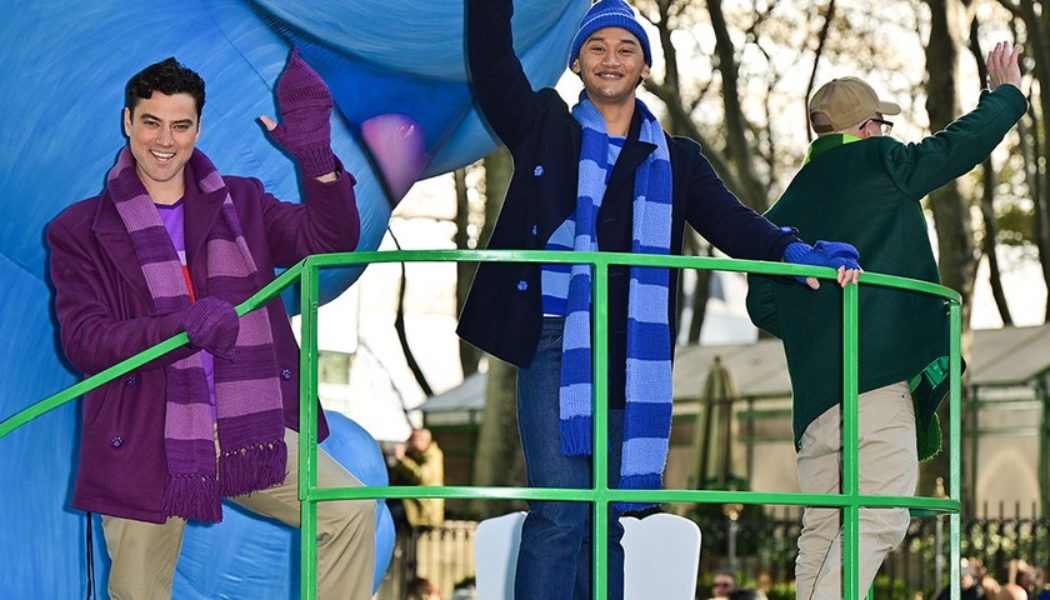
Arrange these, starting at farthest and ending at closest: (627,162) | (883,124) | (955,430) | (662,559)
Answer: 1. (883,124)
2. (662,559)
3. (955,430)
4. (627,162)

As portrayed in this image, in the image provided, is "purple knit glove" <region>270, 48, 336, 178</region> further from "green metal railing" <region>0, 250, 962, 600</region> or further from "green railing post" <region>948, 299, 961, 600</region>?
"green railing post" <region>948, 299, 961, 600</region>

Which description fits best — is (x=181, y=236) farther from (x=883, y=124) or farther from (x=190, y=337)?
(x=883, y=124)

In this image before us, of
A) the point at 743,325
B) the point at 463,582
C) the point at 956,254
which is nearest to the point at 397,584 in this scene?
the point at 463,582

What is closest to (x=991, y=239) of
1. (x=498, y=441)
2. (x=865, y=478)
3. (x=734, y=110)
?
(x=734, y=110)

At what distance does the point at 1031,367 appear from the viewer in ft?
65.3

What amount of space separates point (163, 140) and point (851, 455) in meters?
1.96

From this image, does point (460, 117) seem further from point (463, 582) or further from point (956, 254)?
point (956, 254)

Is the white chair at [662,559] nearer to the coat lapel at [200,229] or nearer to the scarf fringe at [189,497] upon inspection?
the scarf fringe at [189,497]

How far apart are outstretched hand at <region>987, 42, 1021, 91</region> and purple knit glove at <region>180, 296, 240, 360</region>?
98.1 inches

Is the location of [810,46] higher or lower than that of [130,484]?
higher

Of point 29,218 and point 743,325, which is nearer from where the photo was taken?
point 29,218

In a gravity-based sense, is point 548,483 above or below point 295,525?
above

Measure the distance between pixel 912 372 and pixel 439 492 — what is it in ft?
5.63

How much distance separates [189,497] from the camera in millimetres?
4668
